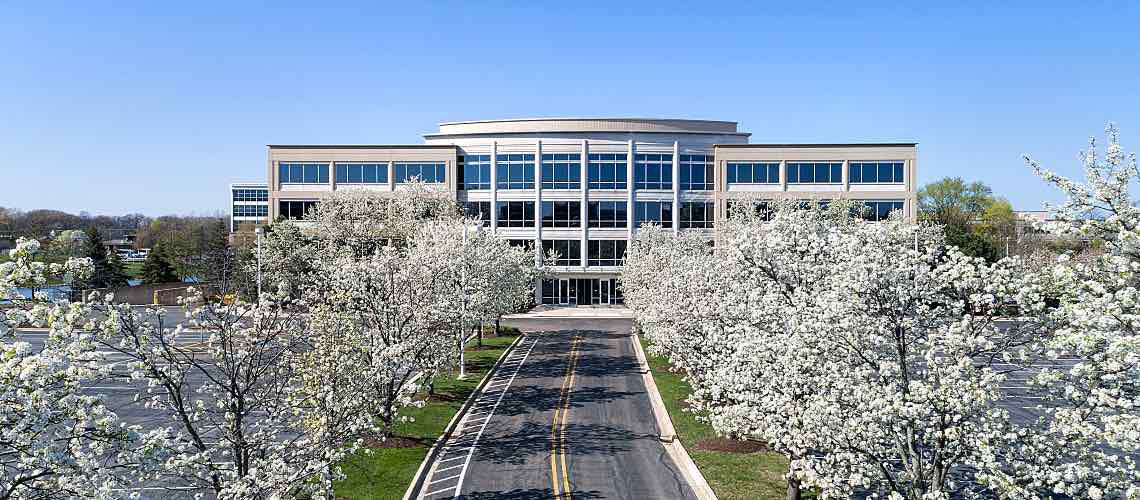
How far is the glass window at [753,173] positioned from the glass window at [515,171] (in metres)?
22.3

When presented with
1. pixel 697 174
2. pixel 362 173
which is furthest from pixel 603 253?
pixel 362 173

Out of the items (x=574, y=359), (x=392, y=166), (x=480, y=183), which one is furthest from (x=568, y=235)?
(x=574, y=359)

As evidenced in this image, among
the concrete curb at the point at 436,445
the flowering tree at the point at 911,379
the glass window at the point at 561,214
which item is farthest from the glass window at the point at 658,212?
the flowering tree at the point at 911,379

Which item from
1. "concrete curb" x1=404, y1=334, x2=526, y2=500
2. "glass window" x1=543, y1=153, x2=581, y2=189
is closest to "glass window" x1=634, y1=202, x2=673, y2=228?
"glass window" x1=543, y1=153, x2=581, y2=189

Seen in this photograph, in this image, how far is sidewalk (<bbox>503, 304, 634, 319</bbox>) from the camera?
7569cm

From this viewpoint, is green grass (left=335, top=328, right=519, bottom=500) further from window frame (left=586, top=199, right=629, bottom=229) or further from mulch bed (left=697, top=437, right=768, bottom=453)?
window frame (left=586, top=199, right=629, bottom=229)

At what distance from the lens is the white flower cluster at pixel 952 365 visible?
1145 cm

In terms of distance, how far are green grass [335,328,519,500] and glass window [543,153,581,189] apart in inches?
1628

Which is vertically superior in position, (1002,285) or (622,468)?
(1002,285)

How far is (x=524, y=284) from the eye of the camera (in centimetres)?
5856

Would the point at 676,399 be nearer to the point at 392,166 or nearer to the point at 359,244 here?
the point at 359,244

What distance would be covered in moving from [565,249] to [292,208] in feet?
103

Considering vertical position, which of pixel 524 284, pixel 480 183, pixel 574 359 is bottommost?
pixel 574 359

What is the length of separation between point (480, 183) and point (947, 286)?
6995cm
